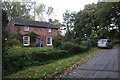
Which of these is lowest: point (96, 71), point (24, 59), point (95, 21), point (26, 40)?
point (96, 71)

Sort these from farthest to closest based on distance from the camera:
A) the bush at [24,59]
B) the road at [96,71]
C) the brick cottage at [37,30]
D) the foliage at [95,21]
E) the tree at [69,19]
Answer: the tree at [69,19] → the foliage at [95,21] → the brick cottage at [37,30] → the bush at [24,59] → the road at [96,71]

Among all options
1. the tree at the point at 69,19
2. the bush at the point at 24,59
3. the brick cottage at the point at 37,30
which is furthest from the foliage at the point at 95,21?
the bush at the point at 24,59

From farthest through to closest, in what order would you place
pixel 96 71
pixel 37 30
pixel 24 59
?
1. pixel 37 30
2. pixel 24 59
3. pixel 96 71

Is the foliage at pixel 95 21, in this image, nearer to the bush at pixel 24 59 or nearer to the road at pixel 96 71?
the bush at pixel 24 59

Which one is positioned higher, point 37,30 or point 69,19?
point 69,19

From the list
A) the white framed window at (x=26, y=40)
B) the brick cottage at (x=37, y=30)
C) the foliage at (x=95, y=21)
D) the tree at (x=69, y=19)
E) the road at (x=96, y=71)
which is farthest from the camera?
the tree at (x=69, y=19)

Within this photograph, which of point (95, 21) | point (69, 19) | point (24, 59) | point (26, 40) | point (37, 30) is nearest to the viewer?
point (24, 59)

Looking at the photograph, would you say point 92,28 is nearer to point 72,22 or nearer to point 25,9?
point 72,22

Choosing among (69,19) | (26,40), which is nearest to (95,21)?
(69,19)

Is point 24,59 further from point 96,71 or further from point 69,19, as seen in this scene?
point 69,19

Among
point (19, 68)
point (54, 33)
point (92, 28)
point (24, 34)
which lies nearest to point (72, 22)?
point (92, 28)

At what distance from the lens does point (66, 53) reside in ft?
35.0

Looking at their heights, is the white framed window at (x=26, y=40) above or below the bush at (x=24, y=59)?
above

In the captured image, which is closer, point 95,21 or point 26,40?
point 26,40
